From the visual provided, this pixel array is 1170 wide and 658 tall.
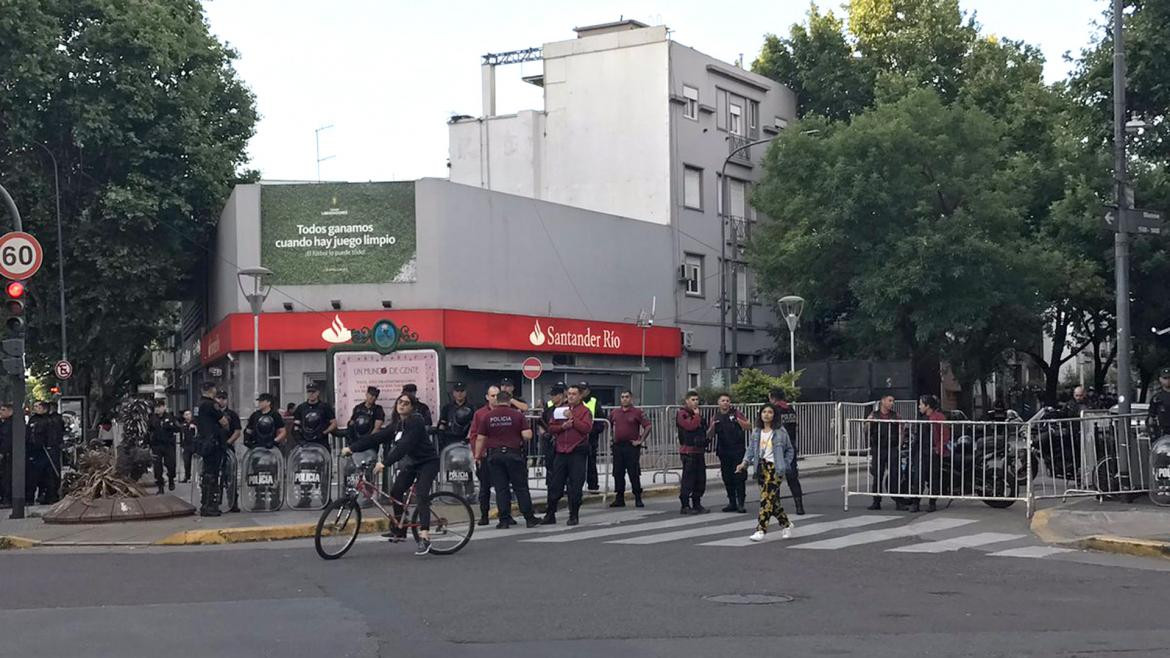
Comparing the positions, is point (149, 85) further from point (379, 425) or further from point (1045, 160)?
point (1045, 160)

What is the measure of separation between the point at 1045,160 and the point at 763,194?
27.8 ft

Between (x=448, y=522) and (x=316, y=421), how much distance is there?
6015 mm

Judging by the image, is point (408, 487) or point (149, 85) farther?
point (149, 85)

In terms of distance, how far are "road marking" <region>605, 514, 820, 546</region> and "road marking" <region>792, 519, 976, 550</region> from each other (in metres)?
1.47

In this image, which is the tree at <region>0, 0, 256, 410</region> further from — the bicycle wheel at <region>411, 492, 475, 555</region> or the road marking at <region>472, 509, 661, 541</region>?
the bicycle wheel at <region>411, 492, 475, 555</region>

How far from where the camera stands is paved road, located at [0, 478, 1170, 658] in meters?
9.21

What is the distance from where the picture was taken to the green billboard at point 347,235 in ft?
Result: 118

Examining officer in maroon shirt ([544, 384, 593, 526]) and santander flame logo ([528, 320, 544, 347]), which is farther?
santander flame logo ([528, 320, 544, 347])

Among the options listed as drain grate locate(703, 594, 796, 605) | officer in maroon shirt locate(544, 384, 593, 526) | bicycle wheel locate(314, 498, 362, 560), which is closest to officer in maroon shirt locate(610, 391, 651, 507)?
officer in maroon shirt locate(544, 384, 593, 526)

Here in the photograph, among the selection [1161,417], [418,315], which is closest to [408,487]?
[1161,417]

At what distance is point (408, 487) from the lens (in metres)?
14.7

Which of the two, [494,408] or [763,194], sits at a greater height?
[763,194]

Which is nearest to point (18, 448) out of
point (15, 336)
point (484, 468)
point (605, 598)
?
point (15, 336)

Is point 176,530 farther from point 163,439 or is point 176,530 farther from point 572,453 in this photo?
point 163,439
